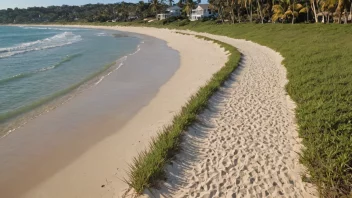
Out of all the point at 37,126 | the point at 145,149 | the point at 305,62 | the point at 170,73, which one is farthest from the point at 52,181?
the point at 305,62

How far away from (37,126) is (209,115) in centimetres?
595

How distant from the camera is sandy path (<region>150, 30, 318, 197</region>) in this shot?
602 centimetres

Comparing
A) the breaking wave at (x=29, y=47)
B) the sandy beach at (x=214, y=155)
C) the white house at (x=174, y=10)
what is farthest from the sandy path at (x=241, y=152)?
the white house at (x=174, y=10)

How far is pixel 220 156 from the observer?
7238 millimetres

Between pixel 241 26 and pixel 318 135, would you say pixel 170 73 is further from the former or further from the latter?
pixel 241 26

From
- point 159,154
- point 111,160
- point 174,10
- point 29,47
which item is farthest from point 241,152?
point 174,10

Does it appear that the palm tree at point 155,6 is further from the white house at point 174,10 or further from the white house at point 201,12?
the white house at point 201,12

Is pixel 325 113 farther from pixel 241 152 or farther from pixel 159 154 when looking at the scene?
pixel 159 154

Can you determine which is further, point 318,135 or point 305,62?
point 305,62

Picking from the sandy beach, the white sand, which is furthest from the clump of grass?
the white sand

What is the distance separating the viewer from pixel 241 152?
743cm

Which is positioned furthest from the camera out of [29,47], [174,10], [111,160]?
[174,10]

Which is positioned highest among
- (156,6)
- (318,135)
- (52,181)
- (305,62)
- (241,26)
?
(156,6)

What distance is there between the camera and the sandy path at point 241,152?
6.02 m
